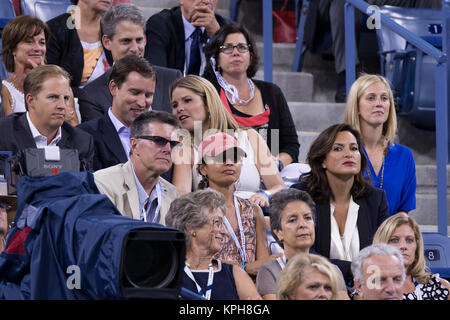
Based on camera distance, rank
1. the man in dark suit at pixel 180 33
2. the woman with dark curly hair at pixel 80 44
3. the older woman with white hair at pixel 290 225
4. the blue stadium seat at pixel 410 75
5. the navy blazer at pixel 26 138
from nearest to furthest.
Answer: the older woman with white hair at pixel 290 225 → the navy blazer at pixel 26 138 → the woman with dark curly hair at pixel 80 44 → the man in dark suit at pixel 180 33 → the blue stadium seat at pixel 410 75

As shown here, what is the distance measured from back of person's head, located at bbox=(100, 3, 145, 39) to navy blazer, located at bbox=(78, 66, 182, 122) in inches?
9.1

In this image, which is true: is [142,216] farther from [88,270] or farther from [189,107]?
[88,270]

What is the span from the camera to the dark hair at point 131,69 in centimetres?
424

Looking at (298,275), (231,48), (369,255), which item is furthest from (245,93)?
(298,275)

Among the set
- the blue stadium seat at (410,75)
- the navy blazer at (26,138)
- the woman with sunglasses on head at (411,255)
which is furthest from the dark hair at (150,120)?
the blue stadium seat at (410,75)

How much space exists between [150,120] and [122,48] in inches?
44.3

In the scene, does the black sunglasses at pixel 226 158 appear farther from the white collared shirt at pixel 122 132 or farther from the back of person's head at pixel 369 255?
the back of person's head at pixel 369 255

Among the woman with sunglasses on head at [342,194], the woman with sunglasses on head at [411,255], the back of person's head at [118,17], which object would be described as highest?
the back of person's head at [118,17]

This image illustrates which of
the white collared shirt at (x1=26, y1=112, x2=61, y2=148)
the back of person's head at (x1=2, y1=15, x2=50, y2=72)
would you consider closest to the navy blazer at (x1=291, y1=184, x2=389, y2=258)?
the white collared shirt at (x1=26, y1=112, x2=61, y2=148)

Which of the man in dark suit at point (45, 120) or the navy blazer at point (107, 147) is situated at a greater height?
the man in dark suit at point (45, 120)

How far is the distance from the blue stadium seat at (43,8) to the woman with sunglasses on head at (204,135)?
1.60 meters

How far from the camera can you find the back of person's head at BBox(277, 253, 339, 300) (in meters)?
3.15

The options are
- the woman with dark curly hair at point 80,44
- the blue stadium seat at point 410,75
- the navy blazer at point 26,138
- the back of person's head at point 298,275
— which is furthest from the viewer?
the blue stadium seat at point 410,75

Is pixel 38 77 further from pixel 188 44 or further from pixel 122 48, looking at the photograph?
pixel 188 44
